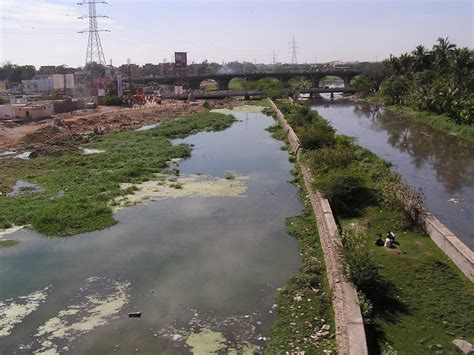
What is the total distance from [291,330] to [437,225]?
6.31m

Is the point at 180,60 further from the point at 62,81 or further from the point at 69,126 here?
the point at 69,126

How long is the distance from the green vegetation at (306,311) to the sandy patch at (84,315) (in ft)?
12.5

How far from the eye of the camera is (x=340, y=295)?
1058cm

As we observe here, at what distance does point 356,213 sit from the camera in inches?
672

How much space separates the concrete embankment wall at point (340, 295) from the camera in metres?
8.82

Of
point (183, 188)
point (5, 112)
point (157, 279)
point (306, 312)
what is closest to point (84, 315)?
point (157, 279)

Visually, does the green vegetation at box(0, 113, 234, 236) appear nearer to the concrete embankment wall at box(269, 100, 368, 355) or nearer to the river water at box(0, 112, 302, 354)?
the river water at box(0, 112, 302, 354)

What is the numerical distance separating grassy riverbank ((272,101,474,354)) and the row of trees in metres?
25.0

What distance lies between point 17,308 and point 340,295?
748 cm

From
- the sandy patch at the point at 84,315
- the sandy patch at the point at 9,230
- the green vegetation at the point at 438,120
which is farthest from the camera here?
the green vegetation at the point at 438,120

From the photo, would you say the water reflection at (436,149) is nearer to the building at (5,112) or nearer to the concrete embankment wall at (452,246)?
the concrete embankment wall at (452,246)

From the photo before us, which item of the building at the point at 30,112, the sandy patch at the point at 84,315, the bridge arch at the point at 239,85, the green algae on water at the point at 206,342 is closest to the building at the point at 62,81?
the bridge arch at the point at 239,85

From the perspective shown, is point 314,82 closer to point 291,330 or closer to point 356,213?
point 356,213

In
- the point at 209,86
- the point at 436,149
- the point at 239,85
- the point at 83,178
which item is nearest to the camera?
the point at 83,178
